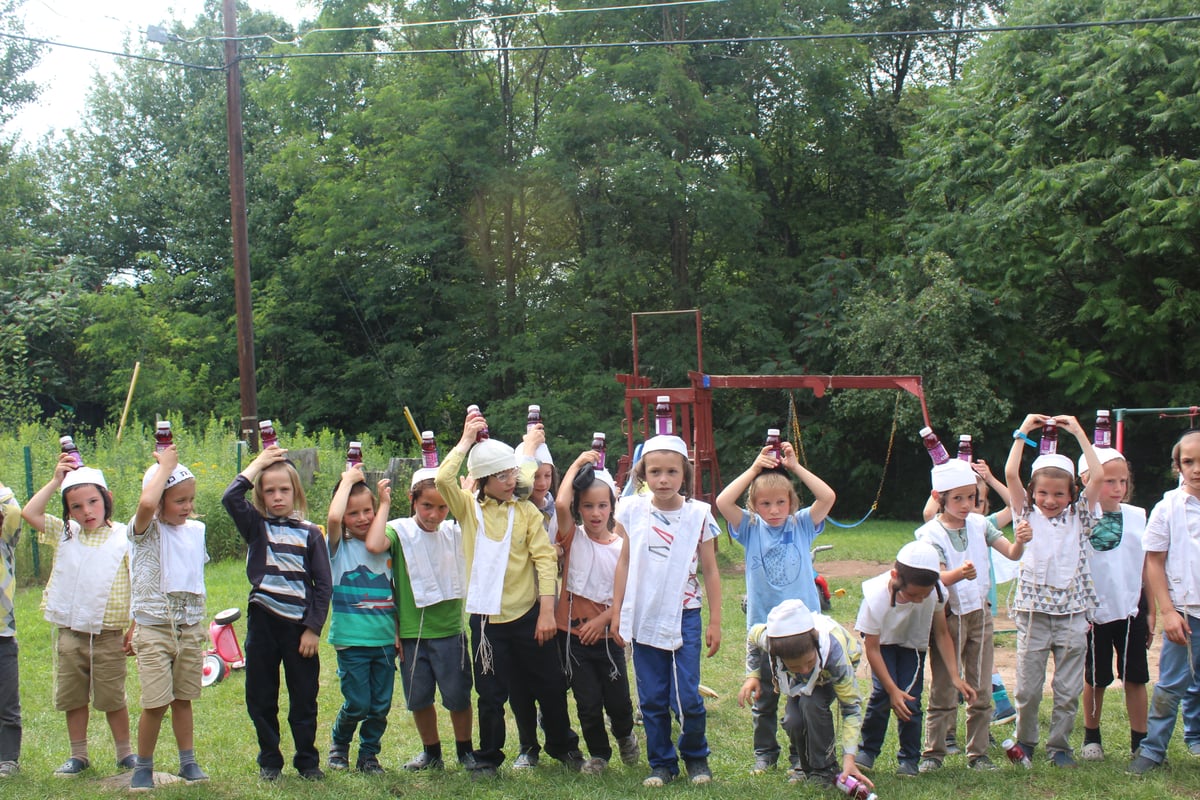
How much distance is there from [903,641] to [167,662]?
3.28 m

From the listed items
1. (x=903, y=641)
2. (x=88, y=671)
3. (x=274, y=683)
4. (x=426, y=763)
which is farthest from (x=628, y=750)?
(x=88, y=671)

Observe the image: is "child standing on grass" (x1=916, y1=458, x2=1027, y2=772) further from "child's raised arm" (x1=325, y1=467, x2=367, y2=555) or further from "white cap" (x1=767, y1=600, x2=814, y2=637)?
"child's raised arm" (x1=325, y1=467, x2=367, y2=555)

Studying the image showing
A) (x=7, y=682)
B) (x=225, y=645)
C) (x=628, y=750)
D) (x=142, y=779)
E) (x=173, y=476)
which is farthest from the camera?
(x=225, y=645)

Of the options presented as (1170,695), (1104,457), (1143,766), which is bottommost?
(1143,766)

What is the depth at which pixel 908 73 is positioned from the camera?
28375mm

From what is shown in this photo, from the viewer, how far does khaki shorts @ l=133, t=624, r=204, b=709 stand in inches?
191

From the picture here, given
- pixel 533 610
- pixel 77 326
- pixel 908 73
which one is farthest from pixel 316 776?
pixel 908 73

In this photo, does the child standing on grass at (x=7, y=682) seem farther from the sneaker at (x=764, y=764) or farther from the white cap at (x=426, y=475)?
the sneaker at (x=764, y=764)

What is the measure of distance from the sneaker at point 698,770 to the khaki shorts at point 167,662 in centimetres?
226

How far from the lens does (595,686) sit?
16.9 feet

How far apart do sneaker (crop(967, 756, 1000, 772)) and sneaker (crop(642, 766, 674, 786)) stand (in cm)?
141

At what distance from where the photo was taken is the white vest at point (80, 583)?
513 centimetres

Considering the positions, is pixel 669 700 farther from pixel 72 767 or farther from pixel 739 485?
pixel 72 767

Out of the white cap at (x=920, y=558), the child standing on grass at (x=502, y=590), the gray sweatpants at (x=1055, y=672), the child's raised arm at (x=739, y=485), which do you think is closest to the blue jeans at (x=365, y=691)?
the child standing on grass at (x=502, y=590)
